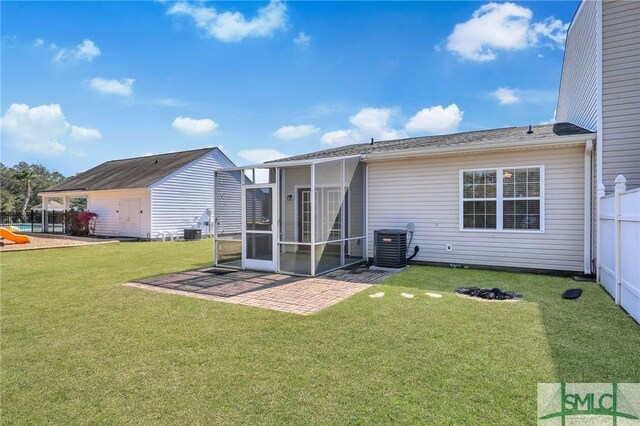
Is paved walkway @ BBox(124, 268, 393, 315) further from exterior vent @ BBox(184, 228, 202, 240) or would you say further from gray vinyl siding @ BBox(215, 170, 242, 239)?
exterior vent @ BBox(184, 228, 202, 240)

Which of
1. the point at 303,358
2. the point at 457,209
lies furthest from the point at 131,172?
the point at 303,358

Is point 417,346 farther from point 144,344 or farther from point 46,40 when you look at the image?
point 46,40

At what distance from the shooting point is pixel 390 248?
27.7ft

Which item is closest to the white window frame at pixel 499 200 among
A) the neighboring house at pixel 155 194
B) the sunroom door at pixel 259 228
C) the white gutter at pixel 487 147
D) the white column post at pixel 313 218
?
the white gutter at pixel 487 147

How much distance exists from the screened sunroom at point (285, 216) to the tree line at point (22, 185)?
3525 centimetres

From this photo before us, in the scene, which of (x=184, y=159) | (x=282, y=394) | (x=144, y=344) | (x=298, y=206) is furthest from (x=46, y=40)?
(x=282, y=394)

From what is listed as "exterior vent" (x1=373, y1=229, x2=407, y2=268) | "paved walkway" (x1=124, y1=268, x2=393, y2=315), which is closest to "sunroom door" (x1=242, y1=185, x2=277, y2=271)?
"paved walkway" (x1=124, y1=268, x2=393, y2=315)

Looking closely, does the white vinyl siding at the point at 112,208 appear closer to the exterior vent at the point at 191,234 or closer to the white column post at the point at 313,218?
the exterior vent at the point at 191,234

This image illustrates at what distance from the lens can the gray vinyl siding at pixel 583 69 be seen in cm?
711

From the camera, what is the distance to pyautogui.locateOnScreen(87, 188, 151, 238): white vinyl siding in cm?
1775

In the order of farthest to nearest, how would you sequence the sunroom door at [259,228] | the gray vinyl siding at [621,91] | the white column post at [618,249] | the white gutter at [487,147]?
1. the sunroom door at [259,228]
2. the white gutter at [487,147]
3. the gray vinyl siding at [621,91]
4. the white column post at [618,249]

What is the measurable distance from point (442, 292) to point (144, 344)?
4726mm

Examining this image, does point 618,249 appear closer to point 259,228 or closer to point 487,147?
point 487,147

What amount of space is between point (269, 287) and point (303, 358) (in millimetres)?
3280
